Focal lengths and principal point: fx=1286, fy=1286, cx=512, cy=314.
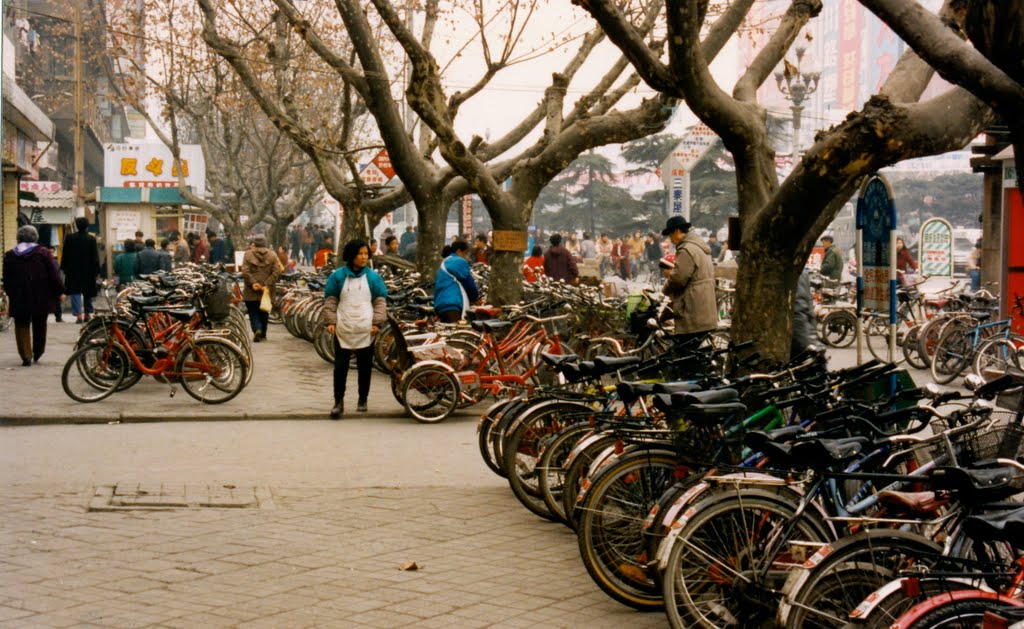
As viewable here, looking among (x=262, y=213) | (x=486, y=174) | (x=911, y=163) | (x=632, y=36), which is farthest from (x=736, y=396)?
(x=911, y=163)

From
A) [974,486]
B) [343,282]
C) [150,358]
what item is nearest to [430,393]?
[343,282]

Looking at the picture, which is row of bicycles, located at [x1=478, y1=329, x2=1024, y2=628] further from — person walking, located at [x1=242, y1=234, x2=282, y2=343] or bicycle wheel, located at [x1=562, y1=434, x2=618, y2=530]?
person walking, located at [x1=242, y1=234, x2=282, y2=343]

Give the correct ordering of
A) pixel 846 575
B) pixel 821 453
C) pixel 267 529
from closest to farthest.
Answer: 1. pixel 846 575
2. pixel 821 453
3. pixel 267 529

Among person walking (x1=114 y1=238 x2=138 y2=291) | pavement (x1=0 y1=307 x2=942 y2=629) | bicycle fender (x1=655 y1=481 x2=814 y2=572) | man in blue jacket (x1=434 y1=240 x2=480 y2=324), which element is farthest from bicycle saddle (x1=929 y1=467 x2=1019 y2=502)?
person walking (x1=114 y1=238 x2=138 y2=291)

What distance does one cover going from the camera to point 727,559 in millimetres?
5324

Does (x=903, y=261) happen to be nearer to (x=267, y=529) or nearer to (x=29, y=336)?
(x=29, y=336)

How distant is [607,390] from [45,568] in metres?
3.37

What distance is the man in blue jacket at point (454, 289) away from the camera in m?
15.2

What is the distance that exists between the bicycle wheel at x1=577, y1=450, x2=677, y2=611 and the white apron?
7062 mm

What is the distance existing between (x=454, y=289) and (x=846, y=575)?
434 inches

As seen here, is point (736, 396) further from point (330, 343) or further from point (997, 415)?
point (330, 343)

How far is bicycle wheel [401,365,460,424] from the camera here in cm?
1290

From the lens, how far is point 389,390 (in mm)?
15281

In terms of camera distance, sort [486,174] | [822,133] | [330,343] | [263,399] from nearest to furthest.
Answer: [822,133] → [263,399] → [486,174] → [330,343]
